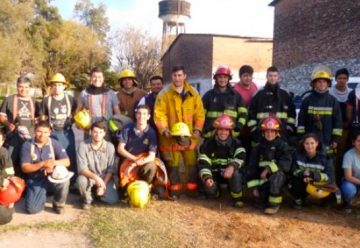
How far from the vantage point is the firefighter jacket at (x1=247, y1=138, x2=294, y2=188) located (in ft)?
18.6

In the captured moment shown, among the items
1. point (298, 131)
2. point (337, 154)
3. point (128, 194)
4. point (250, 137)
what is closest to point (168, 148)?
point (128, 194)

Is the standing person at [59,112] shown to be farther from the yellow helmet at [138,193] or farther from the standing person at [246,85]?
the standing person at [246,85]

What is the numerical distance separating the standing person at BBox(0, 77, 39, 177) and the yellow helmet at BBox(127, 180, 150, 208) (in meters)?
1.60

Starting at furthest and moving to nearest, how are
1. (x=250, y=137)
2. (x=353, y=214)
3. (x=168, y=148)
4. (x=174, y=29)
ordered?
(x=174, y=29), (x=250, y=137), (x=168, y=148), (x=353, y=214)

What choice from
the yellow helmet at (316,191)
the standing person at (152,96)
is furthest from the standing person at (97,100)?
the yellow helmet at (316,191)

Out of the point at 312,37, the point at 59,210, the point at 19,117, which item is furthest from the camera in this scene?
the point at 312,37

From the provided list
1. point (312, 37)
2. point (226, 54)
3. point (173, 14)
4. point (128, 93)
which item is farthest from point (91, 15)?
point (128, 93)

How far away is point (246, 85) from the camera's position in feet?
22.3

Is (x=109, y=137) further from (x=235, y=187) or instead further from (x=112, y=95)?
(x=235, y=187)

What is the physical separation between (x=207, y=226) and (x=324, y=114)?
243 cm

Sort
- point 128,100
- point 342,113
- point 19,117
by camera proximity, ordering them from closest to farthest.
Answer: point 19,117 → point 342,113 → point 128,100

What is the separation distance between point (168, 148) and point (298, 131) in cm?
197

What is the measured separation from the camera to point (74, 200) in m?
5.93

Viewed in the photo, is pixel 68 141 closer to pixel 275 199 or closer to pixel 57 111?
pixel 57 111
